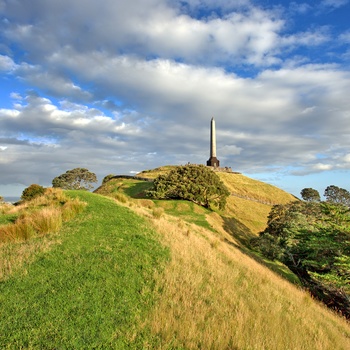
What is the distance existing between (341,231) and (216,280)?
9.97 m

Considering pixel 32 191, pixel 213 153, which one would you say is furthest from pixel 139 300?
pixel 213 153

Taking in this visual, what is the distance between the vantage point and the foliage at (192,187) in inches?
1500

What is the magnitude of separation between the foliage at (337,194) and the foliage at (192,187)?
189ft

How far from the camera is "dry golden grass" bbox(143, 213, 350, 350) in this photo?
5.93m

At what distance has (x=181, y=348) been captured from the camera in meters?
5.47

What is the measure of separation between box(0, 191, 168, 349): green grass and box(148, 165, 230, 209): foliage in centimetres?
2766

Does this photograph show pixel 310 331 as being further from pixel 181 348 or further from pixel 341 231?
pixel 341 231

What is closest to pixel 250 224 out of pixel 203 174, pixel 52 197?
pixel 203 174

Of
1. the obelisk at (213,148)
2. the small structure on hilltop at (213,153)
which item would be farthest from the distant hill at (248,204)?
the obelisk at (213,148)

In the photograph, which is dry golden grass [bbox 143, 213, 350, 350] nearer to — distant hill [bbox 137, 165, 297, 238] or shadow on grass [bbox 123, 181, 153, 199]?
distant hill [bbox 137, 165, 297, 238]

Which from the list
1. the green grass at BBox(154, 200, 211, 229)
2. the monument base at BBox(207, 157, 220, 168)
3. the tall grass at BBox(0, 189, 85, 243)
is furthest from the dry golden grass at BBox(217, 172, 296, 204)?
the tall grass at BBox(0, 189, 85, 243)

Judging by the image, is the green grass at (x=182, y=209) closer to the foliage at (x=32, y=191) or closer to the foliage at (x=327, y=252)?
the foliage at (x=327, y=252)

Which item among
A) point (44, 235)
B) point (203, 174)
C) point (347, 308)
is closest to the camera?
point (44, 235)

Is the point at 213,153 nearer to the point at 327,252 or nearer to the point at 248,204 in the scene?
the point at 248,204
